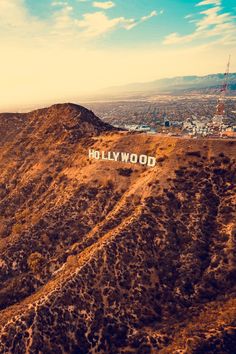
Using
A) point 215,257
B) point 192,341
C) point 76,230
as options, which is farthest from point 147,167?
point 192,341

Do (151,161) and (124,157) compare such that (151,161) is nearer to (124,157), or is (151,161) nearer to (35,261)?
(124,157)

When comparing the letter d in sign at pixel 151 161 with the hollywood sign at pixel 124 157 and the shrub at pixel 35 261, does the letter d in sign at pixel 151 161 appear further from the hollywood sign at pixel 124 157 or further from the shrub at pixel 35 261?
the shrub at pixel 35 261

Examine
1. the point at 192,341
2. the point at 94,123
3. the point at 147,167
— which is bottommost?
the point at 192,341

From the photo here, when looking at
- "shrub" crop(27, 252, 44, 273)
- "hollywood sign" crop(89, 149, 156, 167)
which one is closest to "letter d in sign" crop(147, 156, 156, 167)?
"hollywood sign" crop(89, 149, 156, 167)

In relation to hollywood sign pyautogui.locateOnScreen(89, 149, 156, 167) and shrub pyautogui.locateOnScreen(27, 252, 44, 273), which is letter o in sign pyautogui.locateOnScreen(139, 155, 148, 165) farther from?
shrub pyautogui.locateOnScreen(27, 252, 44, 273)

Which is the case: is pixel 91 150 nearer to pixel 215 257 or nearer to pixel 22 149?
pixel 22 149

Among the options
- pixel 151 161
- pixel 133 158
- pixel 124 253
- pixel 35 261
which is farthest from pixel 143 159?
pixel 35 261
